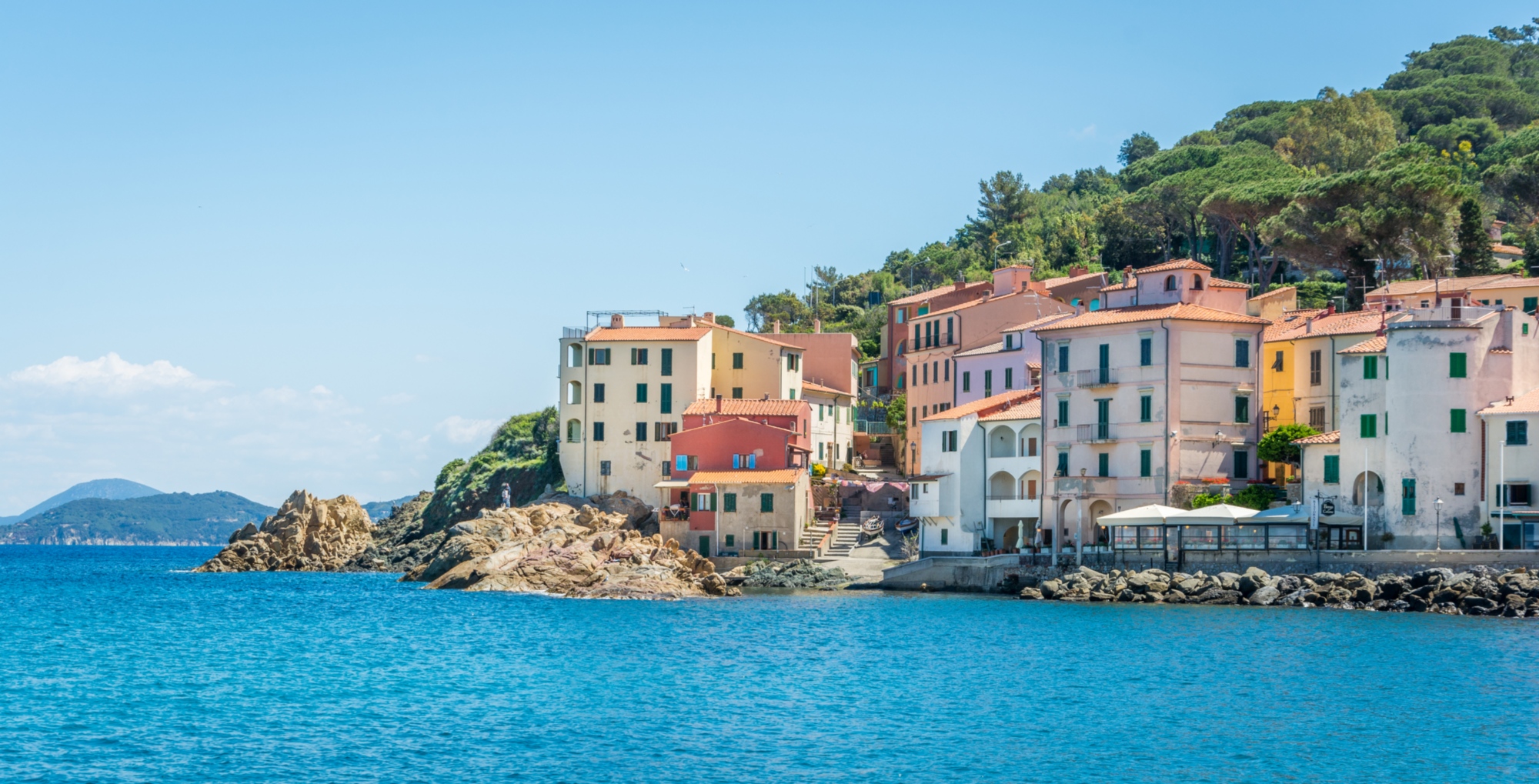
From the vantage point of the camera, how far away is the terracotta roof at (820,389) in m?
81.9

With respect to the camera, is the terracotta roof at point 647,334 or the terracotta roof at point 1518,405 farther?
the terracotta roof at point 647,334

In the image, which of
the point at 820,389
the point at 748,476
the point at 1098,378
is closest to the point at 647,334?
the point at 820,389

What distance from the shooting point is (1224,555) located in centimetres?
5703

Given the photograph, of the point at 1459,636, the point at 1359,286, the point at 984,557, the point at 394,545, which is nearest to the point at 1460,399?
the point at 1459,636

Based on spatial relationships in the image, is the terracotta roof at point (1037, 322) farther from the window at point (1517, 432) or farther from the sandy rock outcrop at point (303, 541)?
the sandy rock outcrop at point (303, 541)

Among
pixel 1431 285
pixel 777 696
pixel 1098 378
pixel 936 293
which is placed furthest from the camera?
pixel 936 293

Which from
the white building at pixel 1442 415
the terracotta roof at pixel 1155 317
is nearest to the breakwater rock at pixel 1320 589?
the white building at pixel 1442 415

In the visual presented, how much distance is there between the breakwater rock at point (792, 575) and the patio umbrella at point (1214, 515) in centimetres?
1470

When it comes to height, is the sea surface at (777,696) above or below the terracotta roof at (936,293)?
below

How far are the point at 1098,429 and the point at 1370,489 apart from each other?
1138 centimetres

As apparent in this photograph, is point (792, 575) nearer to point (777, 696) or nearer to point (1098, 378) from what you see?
point (1098, 378)

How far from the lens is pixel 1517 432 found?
52.5 meters

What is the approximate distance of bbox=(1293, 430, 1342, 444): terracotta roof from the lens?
5788 centimetres

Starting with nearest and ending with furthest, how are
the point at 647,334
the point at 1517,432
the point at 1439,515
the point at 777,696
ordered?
the point at 777,696 < the point at 1517,432 < the point at 1439,515 < the point at 647,334
